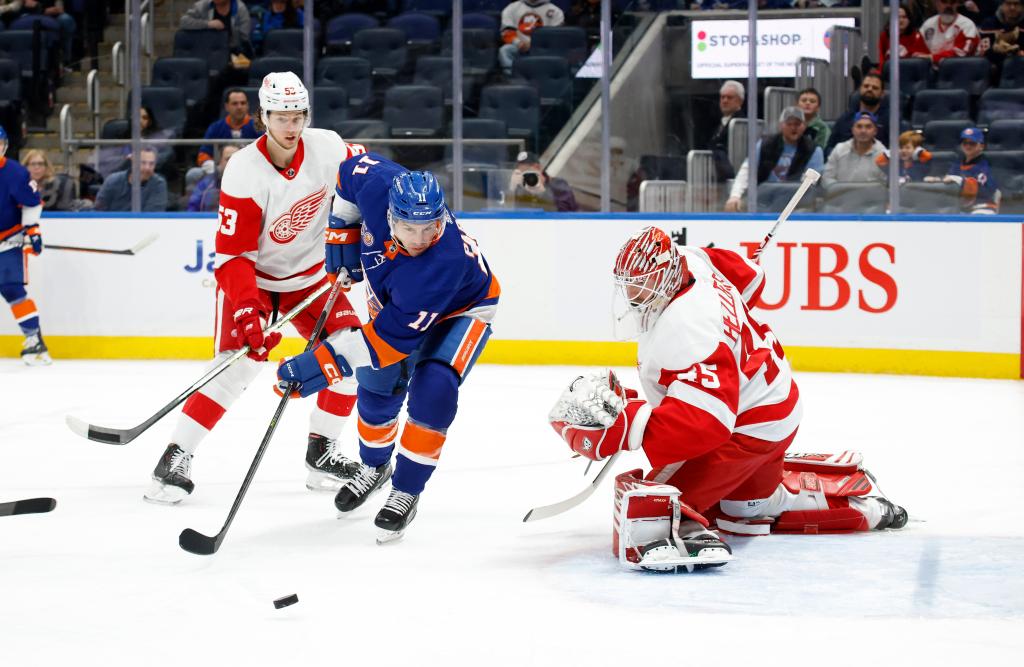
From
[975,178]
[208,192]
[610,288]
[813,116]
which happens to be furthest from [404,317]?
[208,192]

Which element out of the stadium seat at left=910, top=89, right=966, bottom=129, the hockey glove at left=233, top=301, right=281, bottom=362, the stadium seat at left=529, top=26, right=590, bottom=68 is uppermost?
the stadium seat at left=529, top=26, right=590, bottom=68

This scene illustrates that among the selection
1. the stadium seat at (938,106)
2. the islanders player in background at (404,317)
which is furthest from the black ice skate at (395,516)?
the stadium seat at (938,106)

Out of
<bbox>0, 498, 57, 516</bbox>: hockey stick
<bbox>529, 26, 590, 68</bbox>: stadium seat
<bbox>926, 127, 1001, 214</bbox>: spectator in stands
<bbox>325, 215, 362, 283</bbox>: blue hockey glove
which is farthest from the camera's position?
<bbox>529, 26, 590, 68</bbox>: stadium seat

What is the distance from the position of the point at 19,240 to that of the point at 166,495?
360 cm

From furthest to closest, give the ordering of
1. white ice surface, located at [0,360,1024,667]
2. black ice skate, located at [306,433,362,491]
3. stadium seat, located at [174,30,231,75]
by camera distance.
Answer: stadium seat, located at [174,30,231,75] → black ice skate, located at [306,433,362,491] → white ice surface, located at [0,360,1024,667]

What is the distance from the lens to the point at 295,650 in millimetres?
2498

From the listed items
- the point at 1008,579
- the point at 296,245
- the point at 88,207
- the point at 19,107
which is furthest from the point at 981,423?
the point at 19,107

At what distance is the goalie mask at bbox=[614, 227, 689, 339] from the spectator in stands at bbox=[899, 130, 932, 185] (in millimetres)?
3989

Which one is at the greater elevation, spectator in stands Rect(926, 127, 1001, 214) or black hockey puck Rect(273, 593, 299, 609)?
spectator in stands Rect(926, 127, 1001, 214)

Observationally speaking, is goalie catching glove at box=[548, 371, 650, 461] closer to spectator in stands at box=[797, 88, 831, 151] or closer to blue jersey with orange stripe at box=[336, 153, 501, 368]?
blue jersey with orange stripe at box=[336, 153, 501, 368]

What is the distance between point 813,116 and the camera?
22.4ft

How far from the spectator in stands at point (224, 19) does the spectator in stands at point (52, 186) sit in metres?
1.15

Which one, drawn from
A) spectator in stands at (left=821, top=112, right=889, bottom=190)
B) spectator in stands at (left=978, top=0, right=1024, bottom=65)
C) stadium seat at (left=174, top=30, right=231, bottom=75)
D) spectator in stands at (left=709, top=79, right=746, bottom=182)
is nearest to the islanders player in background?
spectator in stands at (left=709, top=79, right=746, bottom=182)

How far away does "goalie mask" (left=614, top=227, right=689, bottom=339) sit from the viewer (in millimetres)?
2951
